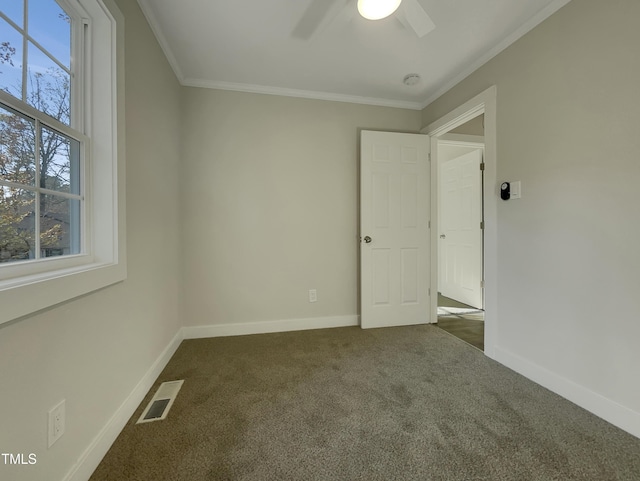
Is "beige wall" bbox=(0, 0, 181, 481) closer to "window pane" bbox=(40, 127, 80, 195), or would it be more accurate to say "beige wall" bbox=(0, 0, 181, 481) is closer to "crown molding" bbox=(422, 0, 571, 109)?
"window pane" bbox=(40, 127, 80, 195)

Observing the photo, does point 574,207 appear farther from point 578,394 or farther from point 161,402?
point 161,402

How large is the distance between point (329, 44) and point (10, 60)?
1800 millimetres

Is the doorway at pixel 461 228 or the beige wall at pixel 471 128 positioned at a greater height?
the beige wall at pixel 471 128

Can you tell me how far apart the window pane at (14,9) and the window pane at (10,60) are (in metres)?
0.04

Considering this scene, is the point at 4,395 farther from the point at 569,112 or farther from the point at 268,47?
the point at 569,112

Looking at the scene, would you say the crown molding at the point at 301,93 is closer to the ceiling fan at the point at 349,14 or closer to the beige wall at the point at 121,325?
the beige wall at the point at 121,325

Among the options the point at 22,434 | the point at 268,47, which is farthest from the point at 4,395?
the point at 268,47

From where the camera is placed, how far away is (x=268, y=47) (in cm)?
205

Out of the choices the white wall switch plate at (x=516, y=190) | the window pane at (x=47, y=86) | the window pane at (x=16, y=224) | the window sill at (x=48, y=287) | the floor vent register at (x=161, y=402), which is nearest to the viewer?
the window sill at (x=48, y=287)

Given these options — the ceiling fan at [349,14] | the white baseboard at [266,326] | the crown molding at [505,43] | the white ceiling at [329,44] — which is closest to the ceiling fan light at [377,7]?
the ceiling fan at [349,14]

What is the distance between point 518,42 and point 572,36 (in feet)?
1.24

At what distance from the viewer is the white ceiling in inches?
66.4

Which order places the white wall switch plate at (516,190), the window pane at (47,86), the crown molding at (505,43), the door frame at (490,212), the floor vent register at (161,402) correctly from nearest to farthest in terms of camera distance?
the window pane at (47,86) → the floor vent register at (161,402) → the crown molding at (505,43) → the white wall switch plate at (516,190) → the door frame at (490,212)

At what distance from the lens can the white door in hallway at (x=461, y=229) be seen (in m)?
3.51
